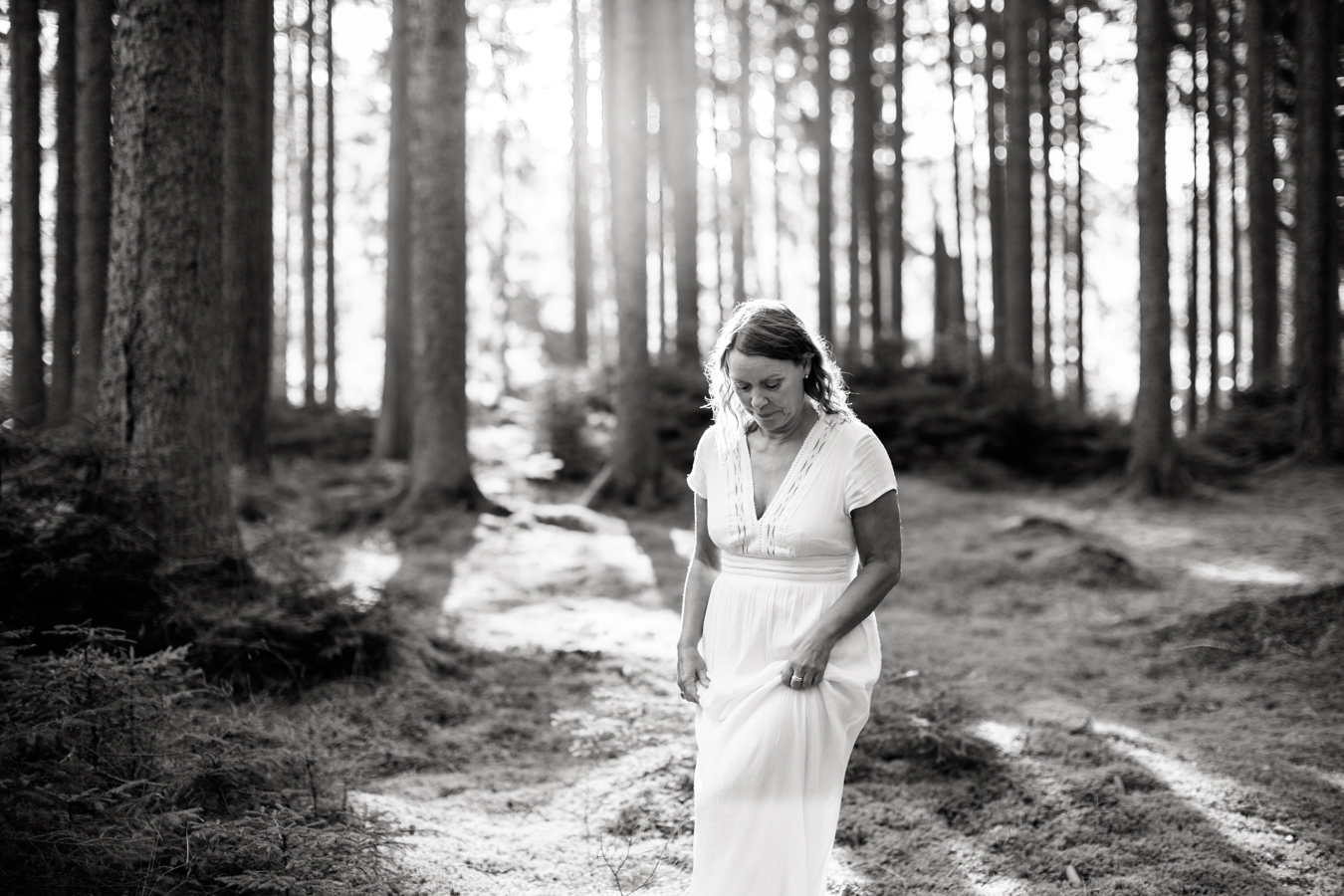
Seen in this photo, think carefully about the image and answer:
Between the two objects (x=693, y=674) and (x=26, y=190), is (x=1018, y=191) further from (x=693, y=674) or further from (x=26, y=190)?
(x=693, y=674)

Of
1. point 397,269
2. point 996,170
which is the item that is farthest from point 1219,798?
point 996,170

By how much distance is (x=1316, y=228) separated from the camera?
1426 cm

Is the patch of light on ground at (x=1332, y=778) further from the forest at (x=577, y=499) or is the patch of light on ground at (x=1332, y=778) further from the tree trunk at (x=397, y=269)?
the tree trunk at (x=397, y=269)

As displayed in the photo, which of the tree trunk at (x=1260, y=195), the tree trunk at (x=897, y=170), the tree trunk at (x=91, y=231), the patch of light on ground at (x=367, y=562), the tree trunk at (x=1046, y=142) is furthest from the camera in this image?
the tree trunk at (x=1046, y=142)

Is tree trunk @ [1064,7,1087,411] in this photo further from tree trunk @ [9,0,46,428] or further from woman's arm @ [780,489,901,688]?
woman's arm @ [780,489,901,688]

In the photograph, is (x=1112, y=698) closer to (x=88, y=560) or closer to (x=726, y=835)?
(x=726, y=835)

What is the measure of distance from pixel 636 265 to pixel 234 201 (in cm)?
514

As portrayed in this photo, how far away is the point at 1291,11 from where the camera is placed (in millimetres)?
18656

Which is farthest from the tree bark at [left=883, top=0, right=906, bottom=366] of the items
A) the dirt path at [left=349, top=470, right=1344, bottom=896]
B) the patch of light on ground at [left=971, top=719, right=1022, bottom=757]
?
the patch of light on ground at [left=971, top=719, right=1022, bottom=757]

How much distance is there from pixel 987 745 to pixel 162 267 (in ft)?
19.3

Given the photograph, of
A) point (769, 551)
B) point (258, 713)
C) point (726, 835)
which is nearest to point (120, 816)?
point (258, 713)

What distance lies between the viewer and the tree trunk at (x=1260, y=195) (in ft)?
61.2

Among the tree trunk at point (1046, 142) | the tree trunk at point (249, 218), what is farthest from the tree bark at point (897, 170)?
the tree trunk at point (249, 218)

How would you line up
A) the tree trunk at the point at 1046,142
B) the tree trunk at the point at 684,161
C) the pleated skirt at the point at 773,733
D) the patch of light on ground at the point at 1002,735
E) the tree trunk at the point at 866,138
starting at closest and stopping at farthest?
the pleated skirt at the point at 773,733 < the patch of light on ground at the point at 1002,735 < the tree trunk at the point at 684,161 < the tree trunk at the point at 866,138 < the tree trunk at the point at 1046,142
